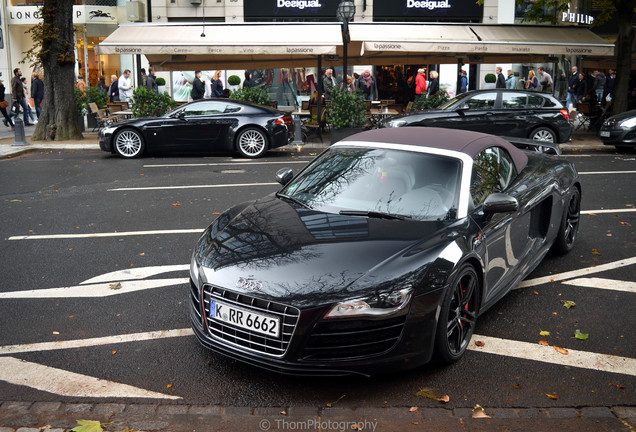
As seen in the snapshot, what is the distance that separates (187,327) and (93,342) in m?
0.71

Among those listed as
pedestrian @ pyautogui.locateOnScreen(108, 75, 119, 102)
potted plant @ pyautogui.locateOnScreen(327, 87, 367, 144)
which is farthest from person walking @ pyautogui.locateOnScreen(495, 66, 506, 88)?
pedestrian @ pyautogui.locateOnScreen(108, 75, 119, 102)

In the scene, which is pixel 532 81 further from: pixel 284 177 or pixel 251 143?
Result: pixel 284 177

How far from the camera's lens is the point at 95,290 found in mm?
6094

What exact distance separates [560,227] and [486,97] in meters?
9.93

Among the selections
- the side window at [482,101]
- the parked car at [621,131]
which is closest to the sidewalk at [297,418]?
the side window at [482,101]

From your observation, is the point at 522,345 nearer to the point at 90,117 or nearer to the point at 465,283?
the point at 465,283

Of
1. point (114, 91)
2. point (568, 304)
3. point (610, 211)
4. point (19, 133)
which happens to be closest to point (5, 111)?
point (114, 91)

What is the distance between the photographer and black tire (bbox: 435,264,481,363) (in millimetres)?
4273

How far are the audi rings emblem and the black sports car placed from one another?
38.9ft

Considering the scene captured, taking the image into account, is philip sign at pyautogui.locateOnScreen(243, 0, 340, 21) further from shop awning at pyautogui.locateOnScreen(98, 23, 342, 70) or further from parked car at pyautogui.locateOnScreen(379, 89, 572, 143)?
parked car at pyautogui.locateOnScreen(379, 89, 572, 143)

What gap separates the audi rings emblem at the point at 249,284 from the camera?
405 cm

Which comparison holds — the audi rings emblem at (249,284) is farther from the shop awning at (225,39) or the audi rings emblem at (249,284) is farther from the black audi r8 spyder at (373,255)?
the shop awning at (225,39)

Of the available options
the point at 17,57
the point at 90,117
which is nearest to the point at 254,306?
the point at 90,117

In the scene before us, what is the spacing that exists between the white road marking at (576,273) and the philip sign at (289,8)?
914 inches
